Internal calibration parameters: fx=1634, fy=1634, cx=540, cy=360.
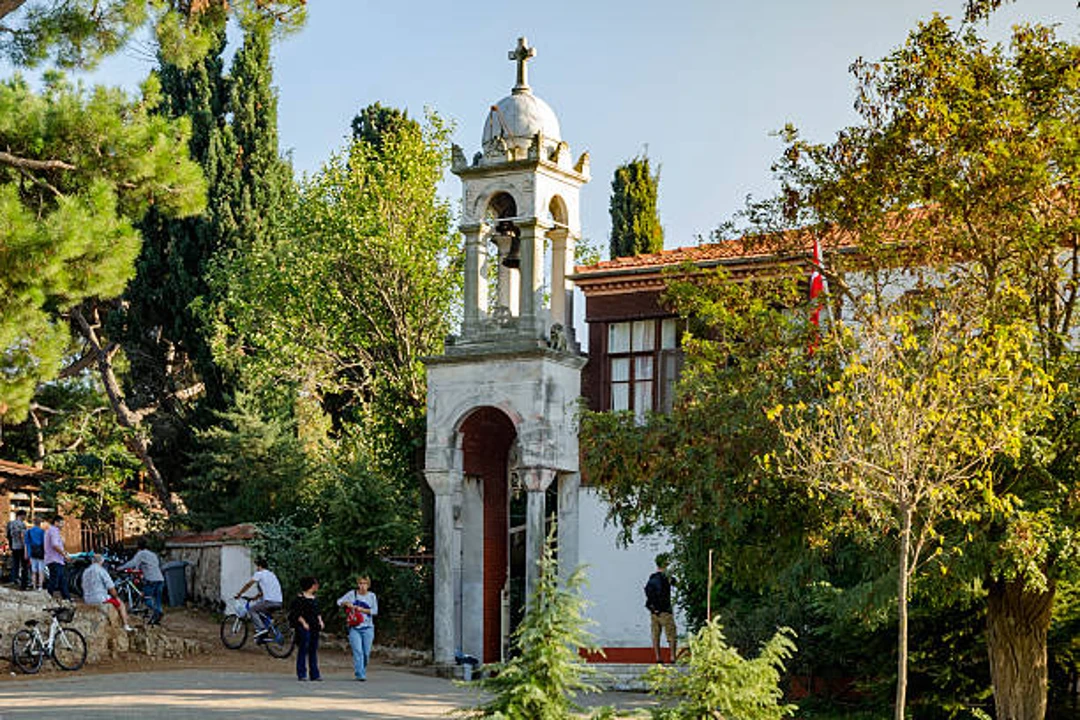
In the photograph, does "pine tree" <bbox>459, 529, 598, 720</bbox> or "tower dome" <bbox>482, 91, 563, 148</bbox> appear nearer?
"pine tree" <bbox>459, 529, 598, 720</bbox>

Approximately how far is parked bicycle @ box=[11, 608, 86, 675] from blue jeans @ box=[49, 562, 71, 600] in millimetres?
4939

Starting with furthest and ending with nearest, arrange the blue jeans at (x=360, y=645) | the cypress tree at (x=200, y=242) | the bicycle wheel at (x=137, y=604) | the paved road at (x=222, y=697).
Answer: the cypress tree at (x=200, y=242) → the bicycle wheel at (x=137, y=604) → the blue jeans at (x=360, y=645) → the paved road at (x=222, y=697)

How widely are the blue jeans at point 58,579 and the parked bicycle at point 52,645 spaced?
4.94 m

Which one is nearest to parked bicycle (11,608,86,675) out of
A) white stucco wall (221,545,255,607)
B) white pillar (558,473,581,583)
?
white stucco wall (221,545,255,607)

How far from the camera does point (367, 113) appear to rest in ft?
180

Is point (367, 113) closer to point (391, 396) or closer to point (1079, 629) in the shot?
point (391, 396)

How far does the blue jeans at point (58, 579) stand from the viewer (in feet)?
96.6

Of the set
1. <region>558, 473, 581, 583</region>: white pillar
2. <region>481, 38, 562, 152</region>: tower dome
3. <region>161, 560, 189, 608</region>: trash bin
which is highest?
<region>481, 38, 562, 152</region>: tower dome

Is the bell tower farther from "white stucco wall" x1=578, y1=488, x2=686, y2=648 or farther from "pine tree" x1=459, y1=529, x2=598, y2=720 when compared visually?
"pine tree" x1=459, y1=529, x2=598, y2=720

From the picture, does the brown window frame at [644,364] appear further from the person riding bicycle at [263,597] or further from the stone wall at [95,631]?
the stone wall at [95,631]

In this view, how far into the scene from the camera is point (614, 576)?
95.8ft

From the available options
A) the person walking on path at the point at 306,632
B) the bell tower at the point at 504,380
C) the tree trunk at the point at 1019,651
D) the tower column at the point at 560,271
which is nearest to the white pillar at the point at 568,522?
the bell tower at the point at 504,380

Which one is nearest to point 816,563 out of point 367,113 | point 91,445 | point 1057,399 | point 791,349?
point 791,349

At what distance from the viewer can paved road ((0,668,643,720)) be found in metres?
17.2
